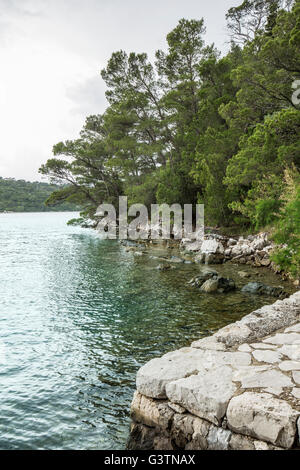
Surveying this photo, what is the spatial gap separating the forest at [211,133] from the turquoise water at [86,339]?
402cm

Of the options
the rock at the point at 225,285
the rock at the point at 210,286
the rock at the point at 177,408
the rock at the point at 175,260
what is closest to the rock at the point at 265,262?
the rock at the point at 175,260

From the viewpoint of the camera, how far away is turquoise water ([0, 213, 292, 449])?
3590mm

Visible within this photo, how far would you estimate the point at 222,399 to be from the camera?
2.62 metres

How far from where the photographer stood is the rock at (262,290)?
8516mm

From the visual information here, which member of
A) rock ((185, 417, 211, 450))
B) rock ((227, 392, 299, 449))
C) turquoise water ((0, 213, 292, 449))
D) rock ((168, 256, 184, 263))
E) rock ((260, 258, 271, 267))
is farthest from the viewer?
rock ((168, 256, 184, 263))

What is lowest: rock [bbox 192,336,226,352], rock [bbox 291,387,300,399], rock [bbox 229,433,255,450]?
rock [bbox 229,433,255,450]

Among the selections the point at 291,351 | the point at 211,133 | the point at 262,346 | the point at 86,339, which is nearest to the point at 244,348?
the point at 262,346

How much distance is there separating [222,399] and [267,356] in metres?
1.07

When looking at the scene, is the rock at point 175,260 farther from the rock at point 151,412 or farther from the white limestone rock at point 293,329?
the rock at point 151,412

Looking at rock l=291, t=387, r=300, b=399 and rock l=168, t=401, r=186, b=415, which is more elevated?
rock l=291, t=387, r=300, b=399

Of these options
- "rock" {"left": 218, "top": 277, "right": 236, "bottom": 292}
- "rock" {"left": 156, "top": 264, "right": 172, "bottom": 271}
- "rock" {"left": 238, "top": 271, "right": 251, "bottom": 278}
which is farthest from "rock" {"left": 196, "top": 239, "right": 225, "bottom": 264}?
"rock" {"left": 218, "top": 277, "right": 236, "bottom": 292}

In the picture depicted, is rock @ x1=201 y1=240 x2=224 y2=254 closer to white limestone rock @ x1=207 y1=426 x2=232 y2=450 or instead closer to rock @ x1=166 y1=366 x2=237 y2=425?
rock @ x1=166 y1=366 x2=237 y2=425

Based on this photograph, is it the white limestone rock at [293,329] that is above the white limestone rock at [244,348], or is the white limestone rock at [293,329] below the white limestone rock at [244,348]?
above
